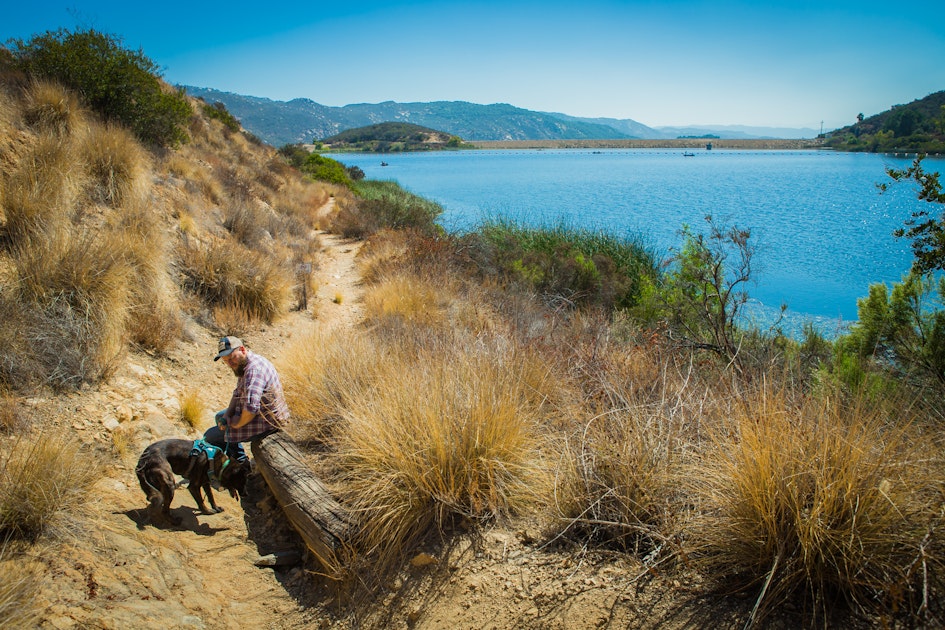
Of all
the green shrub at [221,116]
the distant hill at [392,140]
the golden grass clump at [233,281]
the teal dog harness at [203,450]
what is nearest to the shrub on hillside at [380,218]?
A: the golden grass clump at [233,281]

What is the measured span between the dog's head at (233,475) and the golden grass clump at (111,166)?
5.61 m

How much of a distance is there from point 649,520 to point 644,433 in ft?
1.80

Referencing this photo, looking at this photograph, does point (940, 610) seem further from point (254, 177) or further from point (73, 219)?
point (254, 177)

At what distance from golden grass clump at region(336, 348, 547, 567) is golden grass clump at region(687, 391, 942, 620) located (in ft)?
3.88

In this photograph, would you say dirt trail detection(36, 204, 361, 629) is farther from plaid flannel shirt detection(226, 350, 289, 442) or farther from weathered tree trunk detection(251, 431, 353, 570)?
plaid flannel shirt detection(226, 350, 289, 442)

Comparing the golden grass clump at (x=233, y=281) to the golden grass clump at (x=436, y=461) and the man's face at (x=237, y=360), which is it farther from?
the golden grass clump at (x=436, y=461)

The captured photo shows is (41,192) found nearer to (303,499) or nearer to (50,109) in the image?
(50,109)

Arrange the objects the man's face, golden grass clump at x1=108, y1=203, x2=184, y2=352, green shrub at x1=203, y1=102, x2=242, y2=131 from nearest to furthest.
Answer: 1. the man's face
2. golden grass clump at x1=108, y1=203, x2=184, y2=352
3. green shrub at x1=203, y1=102, x2=242, y2=131

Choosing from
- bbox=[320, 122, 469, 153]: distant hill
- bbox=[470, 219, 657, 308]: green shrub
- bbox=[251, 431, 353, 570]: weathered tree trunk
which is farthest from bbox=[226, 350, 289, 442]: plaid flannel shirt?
bbox=[320, 122, 469, 153]: distant hill

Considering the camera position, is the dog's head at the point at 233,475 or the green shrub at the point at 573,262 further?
the green shrub at the point at 573,262

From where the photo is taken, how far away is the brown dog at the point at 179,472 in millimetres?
3492

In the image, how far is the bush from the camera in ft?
30.8

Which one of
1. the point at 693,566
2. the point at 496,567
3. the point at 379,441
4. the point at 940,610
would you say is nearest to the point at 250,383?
the point at 379,441

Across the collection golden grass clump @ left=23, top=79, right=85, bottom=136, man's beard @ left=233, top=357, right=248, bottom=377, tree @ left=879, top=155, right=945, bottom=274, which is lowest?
man's beard @ left=233, top=357, right=248, bottom=377
